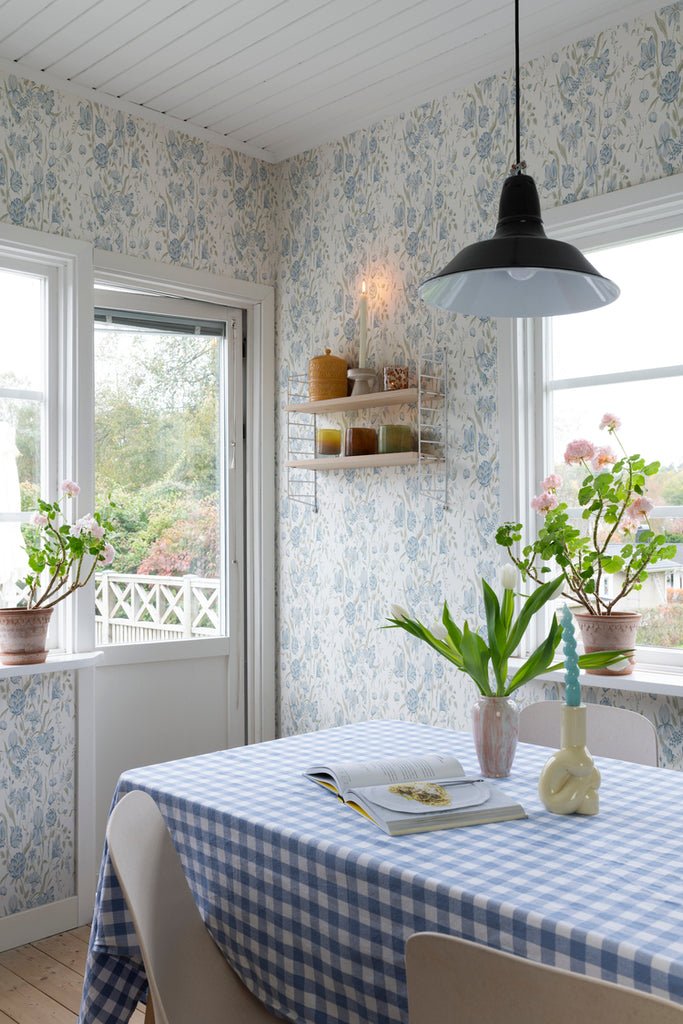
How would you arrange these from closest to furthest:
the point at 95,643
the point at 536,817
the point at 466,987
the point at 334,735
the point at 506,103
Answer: the point at 466,987 → the point at 536,817 → the point at 334,735 → the point at 506,103 → the point at 95,643

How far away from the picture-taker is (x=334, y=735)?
230 centimetres

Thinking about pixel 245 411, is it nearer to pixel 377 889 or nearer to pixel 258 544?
pixel 258 544

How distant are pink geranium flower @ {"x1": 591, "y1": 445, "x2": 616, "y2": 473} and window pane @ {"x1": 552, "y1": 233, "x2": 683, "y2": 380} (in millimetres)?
276

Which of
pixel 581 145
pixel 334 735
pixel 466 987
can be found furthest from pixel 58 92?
pixel 466 987

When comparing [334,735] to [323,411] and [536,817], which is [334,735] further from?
[323,411]

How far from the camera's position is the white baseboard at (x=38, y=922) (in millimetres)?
2793

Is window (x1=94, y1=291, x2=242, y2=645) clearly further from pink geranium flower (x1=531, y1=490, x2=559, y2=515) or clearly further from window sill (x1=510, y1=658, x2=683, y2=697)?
window sill (x1=510, y1=658, x2=683, y2=697)

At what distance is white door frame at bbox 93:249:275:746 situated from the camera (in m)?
3.61

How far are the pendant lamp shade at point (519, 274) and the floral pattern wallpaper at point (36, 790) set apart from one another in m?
Result: 1.85

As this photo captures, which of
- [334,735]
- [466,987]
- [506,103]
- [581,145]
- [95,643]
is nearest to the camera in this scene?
[466,987]

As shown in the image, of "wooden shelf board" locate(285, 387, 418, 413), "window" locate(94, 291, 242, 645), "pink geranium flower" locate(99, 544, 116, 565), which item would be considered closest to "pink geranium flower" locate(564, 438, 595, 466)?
"wooden shelf board" locate(285, 387, 418, 413)

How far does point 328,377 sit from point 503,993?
8.35 ft

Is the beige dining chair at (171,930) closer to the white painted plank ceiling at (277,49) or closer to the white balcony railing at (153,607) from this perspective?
the white balcony railing at (153,607)

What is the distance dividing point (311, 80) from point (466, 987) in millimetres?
2837
